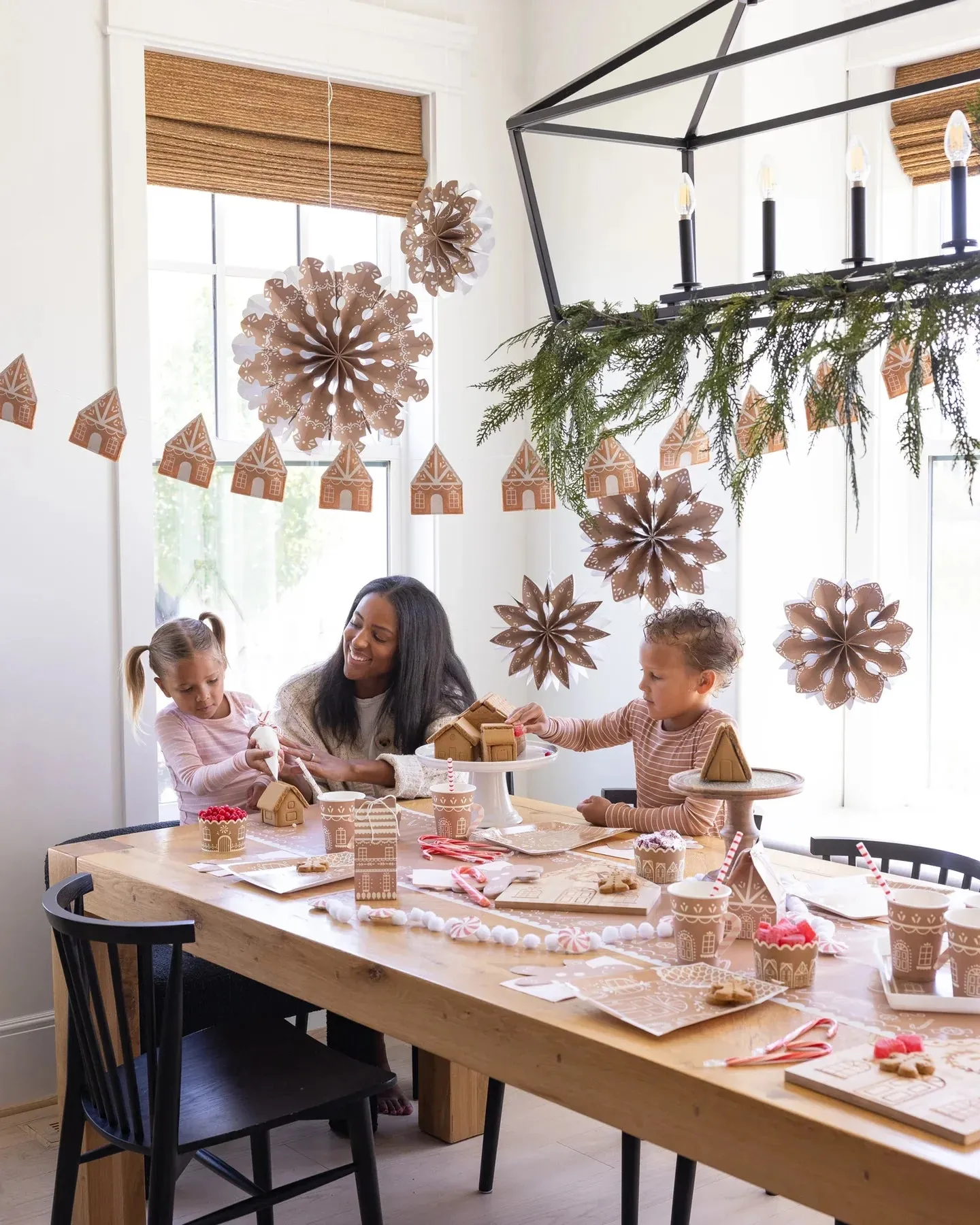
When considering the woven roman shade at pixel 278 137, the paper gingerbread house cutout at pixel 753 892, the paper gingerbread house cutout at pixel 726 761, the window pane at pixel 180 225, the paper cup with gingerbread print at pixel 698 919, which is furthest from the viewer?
the window pane at pixel 180 225

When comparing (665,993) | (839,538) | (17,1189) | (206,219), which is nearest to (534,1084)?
(665,993)

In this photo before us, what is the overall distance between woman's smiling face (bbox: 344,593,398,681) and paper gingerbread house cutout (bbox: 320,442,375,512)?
47 cm

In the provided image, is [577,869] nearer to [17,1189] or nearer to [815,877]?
[815,877]

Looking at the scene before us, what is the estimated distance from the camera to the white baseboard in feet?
10.3

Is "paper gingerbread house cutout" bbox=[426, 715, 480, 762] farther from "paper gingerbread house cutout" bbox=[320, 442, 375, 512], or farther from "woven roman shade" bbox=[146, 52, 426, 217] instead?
"woven roman shade" bbox=[146, 52, 426, 217]

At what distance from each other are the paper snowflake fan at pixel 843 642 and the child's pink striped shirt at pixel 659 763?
18 cm

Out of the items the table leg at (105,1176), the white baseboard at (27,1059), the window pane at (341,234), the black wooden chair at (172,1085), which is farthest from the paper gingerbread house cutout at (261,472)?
the white baseboard at (27,1059)

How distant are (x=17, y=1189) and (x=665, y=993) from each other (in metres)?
1.75

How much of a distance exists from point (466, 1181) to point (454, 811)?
0.85 m

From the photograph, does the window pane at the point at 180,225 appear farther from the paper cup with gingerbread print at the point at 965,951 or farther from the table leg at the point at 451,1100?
the paper cup with gingerbread print at the point at 965,951

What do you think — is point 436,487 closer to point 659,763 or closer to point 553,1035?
point 659,763

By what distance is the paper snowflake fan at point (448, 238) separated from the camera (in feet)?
8.14

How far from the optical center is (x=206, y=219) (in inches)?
140

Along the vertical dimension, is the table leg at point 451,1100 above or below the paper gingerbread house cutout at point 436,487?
below
